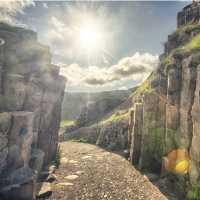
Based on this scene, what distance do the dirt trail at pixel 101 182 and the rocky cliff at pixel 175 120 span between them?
2396 mm

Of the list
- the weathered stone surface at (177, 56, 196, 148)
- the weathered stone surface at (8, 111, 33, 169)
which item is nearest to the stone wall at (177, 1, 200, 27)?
the weathered stone surface at (177, 56, 196, 148)

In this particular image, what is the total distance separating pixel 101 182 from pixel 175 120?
998 centimetres

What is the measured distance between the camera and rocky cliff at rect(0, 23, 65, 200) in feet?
54.3

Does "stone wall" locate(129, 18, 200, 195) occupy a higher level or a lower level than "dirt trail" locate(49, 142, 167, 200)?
higher

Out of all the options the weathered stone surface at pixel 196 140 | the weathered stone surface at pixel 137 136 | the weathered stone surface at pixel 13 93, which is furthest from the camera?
the weathered stone surface at pixel 137 136

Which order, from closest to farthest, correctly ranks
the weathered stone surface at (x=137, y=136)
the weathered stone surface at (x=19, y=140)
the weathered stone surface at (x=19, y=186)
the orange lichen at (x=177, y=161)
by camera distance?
the weathered stone surface at (x=19, y=186)
the weathered stone surface at (x=19, y=140)
the orange lichen at (x=177, y=161)
the weathered stone surface at (x=137, y=136)

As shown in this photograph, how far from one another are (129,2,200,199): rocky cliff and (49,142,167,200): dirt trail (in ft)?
7.86

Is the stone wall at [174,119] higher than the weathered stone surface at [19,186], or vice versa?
the stone wall at [174,119]

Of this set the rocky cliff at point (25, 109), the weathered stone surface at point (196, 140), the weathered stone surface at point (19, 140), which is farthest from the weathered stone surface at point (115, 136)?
the weathered stone surface at point (19, 140)

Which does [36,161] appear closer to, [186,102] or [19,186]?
[19,186]

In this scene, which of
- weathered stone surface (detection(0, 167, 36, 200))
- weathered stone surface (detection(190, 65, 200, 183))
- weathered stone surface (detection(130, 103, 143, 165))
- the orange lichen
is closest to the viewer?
weathered stone surface (detection(0, 167, 36, 200))

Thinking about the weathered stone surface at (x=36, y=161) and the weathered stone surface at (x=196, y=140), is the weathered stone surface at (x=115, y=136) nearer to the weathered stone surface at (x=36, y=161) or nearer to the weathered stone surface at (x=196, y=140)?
the weathered stone surface at (x=36, y=161)

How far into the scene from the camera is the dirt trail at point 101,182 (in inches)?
703

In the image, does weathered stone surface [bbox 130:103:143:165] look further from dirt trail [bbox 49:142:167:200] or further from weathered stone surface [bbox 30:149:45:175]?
weathered stone surface [bbox 30:149:45:175]
